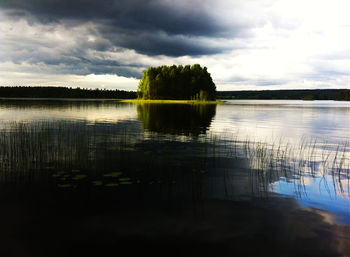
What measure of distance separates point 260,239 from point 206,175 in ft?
22.0

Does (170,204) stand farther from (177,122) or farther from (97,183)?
(177,122)

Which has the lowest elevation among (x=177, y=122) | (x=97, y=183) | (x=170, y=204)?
(x=170, y=204)

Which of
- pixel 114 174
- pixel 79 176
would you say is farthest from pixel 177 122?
pixel 79 176

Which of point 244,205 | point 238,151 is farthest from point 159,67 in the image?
point 244,205

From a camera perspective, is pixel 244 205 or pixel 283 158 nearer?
pixel 244 205

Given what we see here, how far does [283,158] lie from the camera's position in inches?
758

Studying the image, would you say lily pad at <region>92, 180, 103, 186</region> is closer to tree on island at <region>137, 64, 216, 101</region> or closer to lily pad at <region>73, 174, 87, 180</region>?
lily pad at <region>73, 174, 87, 180</region>

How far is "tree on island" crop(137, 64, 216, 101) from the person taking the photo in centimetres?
15462

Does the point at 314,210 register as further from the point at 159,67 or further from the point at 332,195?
the point at 159,67

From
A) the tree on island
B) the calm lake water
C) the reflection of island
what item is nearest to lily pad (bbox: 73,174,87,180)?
the calm lake water

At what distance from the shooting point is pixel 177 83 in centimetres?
15888

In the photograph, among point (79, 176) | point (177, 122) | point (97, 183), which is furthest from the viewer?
A: point (177, 122)

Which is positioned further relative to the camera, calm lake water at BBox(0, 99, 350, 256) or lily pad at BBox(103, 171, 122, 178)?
lily pad at BBox(103, 171, 122, 178)

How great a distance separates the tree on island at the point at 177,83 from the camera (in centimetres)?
15462
